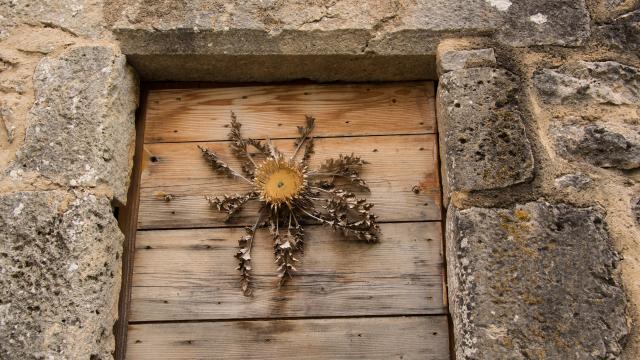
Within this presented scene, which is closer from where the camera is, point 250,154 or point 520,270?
point 520,270

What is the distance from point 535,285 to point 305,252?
618mm

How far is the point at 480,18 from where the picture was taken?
175 cm

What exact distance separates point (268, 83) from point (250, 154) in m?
0.25

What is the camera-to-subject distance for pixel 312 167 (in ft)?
5.93

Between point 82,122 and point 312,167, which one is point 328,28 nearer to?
point 312,167

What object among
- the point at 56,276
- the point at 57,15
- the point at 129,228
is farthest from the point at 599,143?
the point at 57,15

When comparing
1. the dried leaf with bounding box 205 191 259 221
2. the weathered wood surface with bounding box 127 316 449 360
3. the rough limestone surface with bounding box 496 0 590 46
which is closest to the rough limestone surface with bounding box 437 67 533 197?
the rough limestone surface with bounding box 496 0 590 46

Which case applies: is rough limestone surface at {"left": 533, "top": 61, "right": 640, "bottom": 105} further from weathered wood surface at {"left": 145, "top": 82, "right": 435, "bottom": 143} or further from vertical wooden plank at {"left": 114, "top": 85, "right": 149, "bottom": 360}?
vertical wooden plank at {"left": 114, "top": 85, "right": 149, "bottom": 360}

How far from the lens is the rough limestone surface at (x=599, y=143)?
1562 mm

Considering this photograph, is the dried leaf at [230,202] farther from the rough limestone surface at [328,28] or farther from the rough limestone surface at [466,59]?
the rough limestone surface at [466,59]

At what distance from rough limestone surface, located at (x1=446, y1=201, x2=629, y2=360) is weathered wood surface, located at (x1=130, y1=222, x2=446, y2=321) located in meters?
0.16

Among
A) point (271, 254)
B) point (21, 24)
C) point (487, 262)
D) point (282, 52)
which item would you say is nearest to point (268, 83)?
point (282, 52)

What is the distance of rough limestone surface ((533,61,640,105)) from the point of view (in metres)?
1.63

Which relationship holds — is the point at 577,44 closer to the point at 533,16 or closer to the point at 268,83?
the point at 533,16
